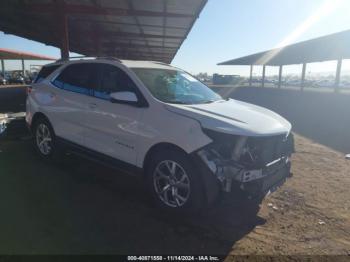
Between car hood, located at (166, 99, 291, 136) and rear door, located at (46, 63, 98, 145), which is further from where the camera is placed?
rear door, located at (46, 63, 98, 145)

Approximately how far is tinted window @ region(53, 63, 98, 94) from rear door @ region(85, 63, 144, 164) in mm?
191

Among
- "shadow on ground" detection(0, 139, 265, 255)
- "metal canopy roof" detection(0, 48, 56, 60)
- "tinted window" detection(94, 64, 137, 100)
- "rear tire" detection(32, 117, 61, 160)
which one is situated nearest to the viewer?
"shadow on ground" detection(0, 139, 265, 255)

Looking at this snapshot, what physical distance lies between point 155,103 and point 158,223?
5.14ft

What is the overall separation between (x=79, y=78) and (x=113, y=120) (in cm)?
137

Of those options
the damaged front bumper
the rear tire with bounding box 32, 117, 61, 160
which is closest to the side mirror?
the damaged front bumper

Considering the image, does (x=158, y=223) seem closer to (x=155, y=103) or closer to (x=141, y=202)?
(x=141, y=202)

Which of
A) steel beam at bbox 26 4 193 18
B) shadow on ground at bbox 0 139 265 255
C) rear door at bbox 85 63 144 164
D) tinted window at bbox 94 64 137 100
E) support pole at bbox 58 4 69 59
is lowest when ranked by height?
shadow on ground at bbox 0 139 265 255

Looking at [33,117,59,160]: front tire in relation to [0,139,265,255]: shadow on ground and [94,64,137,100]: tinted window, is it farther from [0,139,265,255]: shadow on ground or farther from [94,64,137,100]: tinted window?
[94,64,137,100]: tinted window

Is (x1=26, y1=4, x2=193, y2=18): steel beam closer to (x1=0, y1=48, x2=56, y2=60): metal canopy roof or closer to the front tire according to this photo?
the front tire

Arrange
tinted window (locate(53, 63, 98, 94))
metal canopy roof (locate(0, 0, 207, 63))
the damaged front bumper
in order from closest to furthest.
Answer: the damaged front bumper, tinted window (locate(53, 63, 98, 94)), metal canopy roof (locate(0, 0, 207, 63))

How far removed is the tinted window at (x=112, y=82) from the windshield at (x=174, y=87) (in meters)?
0.20

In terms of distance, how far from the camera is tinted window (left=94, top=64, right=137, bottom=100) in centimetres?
468

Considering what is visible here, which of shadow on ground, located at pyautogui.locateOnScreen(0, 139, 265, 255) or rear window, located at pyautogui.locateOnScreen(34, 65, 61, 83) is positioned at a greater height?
rear window, located at pyautogui.locateOnScreen(34, 65, 61, 83)

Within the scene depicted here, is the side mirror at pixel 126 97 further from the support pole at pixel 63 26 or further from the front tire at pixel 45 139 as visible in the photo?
the support pole at pixel 63 26
